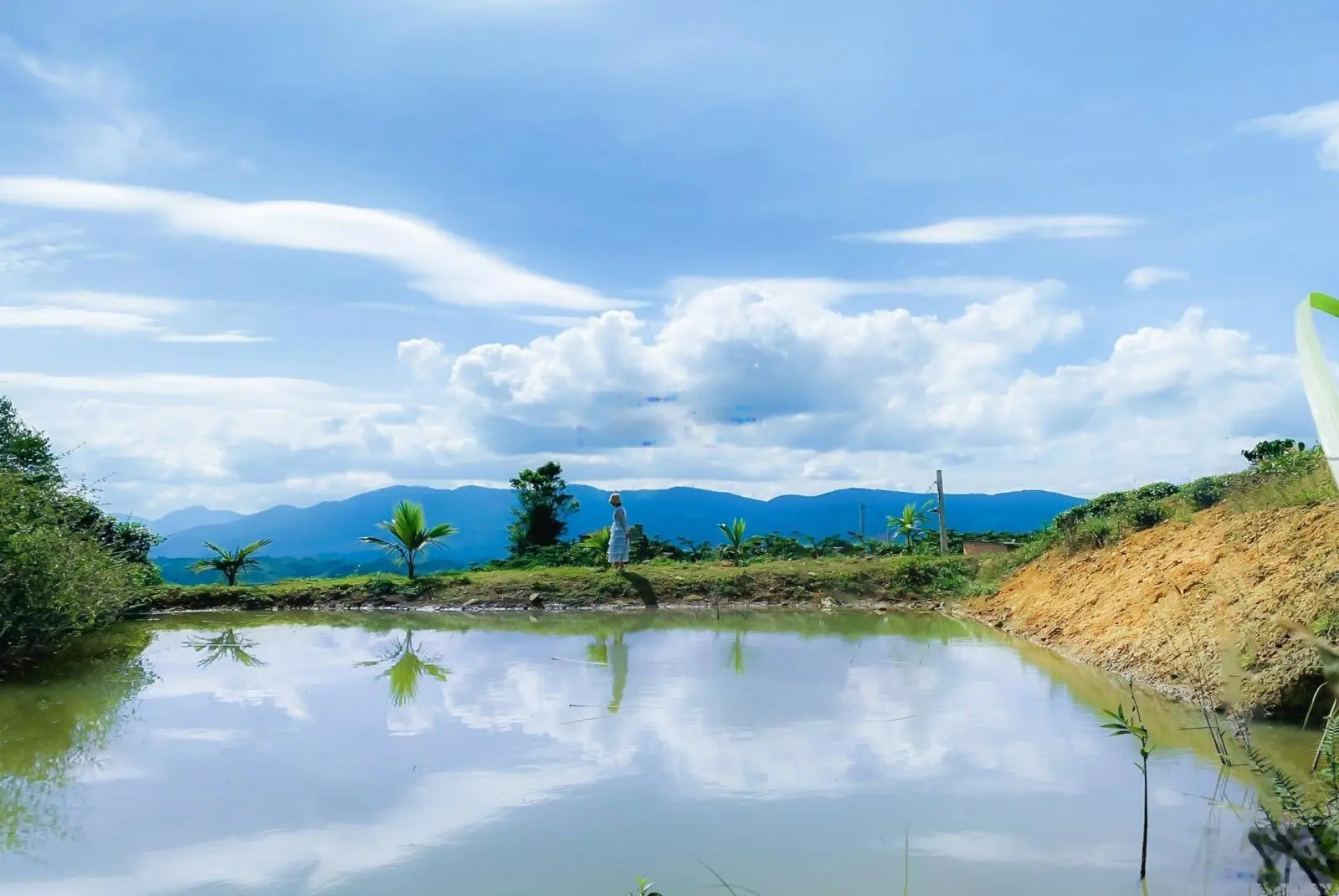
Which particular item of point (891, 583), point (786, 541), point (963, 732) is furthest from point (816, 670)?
point (786, 541)

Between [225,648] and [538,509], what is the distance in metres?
10.4

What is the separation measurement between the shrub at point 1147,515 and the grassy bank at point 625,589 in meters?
3.17

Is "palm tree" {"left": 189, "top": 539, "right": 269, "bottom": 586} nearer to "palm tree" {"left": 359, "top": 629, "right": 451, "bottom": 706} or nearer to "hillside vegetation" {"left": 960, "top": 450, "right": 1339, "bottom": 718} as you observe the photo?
"palm tree" {"left": 359, "top": 629, "right": 451, "bottom": 706}

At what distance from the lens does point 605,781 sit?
541 cm

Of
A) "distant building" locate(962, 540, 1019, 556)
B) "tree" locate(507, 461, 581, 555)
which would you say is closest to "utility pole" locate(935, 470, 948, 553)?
"distant building" locate(962, 540, 1019, 556)

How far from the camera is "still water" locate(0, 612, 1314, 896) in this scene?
13.7 feet

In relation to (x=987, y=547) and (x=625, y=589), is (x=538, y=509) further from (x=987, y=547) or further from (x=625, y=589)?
(x=987, y=547)

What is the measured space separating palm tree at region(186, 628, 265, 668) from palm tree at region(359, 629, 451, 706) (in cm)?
129

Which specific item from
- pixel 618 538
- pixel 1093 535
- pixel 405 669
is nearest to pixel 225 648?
pixel 405 669

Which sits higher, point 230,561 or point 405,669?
point 230,561

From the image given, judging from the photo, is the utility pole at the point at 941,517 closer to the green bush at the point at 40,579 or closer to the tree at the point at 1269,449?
the tree at the point at 1269,449

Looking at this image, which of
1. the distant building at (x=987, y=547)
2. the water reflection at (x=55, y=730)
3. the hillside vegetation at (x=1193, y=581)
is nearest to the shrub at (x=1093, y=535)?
the hillside vegetation at (x=1193, y=581)

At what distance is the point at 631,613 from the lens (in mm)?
14969

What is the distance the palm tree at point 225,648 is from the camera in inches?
405
